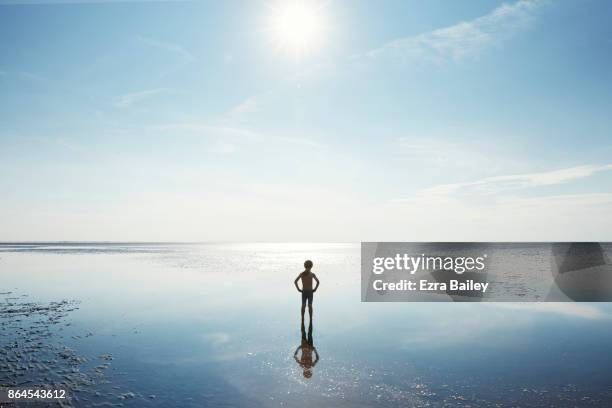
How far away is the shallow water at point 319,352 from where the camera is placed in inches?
369

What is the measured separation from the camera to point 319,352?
12.9 m

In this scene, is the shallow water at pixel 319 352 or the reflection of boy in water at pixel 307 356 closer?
the shallow water at pixel 319 352

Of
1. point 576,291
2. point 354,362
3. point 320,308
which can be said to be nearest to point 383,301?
point 320,308

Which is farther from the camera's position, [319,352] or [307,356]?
[319,352]

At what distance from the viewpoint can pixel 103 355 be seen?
12773 mm

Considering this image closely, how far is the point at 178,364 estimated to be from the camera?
11.8 metres

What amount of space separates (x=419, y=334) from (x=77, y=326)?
15.8 metres

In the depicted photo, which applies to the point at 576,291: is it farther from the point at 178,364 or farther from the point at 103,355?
the point at 103,355

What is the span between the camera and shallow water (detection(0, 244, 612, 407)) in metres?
9.38

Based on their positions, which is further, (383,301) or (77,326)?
(383,301)

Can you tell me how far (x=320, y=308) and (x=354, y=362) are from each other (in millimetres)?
10447

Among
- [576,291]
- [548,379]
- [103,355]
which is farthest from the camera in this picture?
[576,291]

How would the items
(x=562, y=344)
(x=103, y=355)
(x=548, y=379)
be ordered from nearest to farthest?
(x=548, y=379) < (x=103, y=355) < (x=562, y=344)

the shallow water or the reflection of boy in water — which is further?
the reflection of boy in water
